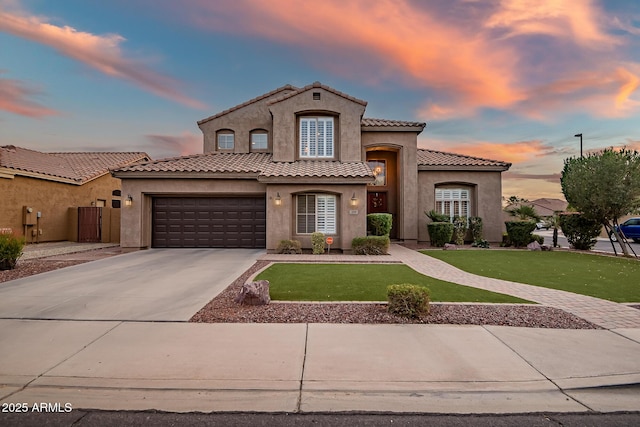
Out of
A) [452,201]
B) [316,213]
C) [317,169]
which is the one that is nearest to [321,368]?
[316,213]

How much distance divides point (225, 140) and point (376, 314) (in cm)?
1786

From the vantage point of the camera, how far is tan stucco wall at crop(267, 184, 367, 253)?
14.1 metres

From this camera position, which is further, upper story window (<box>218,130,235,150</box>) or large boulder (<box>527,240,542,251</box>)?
upper story window (<box>218,130,235,150</box>)

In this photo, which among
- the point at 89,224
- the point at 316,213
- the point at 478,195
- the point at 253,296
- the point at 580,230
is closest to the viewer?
the point at 253,296

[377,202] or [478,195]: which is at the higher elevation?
[478,195]

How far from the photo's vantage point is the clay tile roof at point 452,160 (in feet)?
57.9

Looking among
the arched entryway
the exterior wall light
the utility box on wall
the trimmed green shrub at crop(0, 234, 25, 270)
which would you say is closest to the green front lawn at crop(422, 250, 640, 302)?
the exterior wall light

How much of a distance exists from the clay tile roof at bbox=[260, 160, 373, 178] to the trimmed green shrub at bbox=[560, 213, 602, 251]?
12090mm

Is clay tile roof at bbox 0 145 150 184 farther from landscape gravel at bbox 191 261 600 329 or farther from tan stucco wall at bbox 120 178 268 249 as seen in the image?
landscape gravel at bbox 191 261 600 329

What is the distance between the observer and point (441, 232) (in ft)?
53.7

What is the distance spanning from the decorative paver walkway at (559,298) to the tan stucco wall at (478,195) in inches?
315

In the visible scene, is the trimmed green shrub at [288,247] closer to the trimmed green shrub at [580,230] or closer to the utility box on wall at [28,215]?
the utility box on wall at [28,215]

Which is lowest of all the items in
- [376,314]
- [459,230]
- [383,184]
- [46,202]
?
[376,314]

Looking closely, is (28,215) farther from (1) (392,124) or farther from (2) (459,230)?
(2) (459,230)
